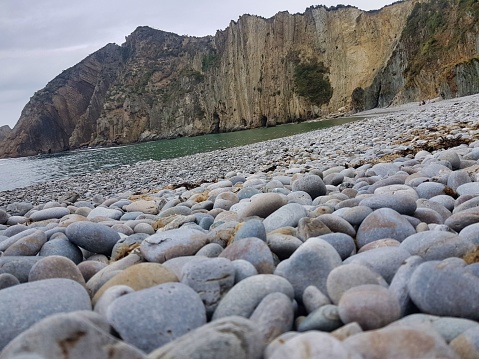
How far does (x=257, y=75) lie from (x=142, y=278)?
6665 cm

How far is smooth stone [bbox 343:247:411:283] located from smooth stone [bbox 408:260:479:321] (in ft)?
0.91

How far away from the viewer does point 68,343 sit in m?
1.07

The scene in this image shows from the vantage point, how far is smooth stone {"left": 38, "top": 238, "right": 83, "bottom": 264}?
2727mm

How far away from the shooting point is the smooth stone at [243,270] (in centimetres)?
179

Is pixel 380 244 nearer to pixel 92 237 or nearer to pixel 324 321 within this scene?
pixel 324 321

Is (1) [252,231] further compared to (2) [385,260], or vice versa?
(1) [252,231]

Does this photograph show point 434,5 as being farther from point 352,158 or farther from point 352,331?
point 352,331

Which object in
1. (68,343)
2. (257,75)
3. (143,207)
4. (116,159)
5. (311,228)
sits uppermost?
(257,75)

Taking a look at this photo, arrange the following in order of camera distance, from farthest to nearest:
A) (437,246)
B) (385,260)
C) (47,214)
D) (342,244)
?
(47,214) → (342,244) → (437,246) → (385,260)

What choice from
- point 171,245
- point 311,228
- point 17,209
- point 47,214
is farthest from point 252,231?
point 17,209

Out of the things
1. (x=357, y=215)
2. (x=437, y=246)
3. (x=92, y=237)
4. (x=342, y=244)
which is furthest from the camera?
(x=92, y=237)

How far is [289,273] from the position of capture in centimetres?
177

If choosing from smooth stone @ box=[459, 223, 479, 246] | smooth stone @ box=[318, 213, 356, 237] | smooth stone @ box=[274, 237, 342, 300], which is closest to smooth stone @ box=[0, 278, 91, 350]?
smooth stone @ box=[274, 237, 342, 300]

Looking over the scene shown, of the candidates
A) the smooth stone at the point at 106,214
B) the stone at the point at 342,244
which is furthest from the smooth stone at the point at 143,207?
the stone at the point at 342,244
